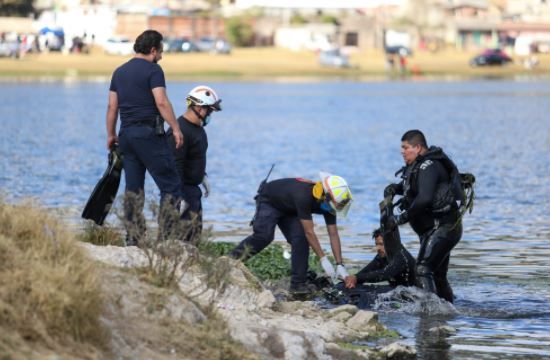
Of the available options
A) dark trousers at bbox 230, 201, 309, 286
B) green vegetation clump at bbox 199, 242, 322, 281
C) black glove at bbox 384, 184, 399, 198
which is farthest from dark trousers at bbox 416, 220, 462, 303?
green vegetation clump at bbox 199, 242, 322, 281

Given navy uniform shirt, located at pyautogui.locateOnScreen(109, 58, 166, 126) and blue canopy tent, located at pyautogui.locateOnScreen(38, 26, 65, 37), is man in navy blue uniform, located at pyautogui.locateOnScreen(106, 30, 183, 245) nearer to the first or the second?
navy uniform shirt, located at pyautogui.locateOnScreen(109, 58, 166, 126)

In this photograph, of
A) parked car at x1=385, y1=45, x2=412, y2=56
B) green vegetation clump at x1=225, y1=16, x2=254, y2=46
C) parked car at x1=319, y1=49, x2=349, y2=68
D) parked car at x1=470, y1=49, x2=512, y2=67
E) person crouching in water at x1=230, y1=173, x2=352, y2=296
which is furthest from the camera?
green vegetation clump at x1=225, y1=16, x2=254, y2=46

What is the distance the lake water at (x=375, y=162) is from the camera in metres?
14.1

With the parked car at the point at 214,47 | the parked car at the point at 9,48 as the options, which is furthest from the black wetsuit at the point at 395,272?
the parked car at the point at 214,47

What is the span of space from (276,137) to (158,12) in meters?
92.7

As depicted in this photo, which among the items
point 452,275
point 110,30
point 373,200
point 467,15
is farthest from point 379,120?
point 467,15

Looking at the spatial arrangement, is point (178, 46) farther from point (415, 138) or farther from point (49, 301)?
point (49, 301)

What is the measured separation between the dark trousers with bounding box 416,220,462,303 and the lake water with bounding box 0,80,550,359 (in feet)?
1.33

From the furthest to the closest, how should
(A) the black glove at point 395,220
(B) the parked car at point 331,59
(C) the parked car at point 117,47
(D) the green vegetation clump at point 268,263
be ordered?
(B) the parked car at point 331,59 < (C) the parked car at point 117,47 < (D) the green vegetation clump at point 268,263 < (A) the black glove at point 395,220

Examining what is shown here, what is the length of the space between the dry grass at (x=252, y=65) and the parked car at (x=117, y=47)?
29.6 inches

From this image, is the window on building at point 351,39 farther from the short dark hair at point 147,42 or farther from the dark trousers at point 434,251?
the short dark hair at point 147,42

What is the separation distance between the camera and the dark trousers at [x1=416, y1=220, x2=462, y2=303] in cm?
1402

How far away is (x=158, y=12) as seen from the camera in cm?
13975

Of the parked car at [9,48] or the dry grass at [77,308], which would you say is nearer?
the dry grass at [77,308]
